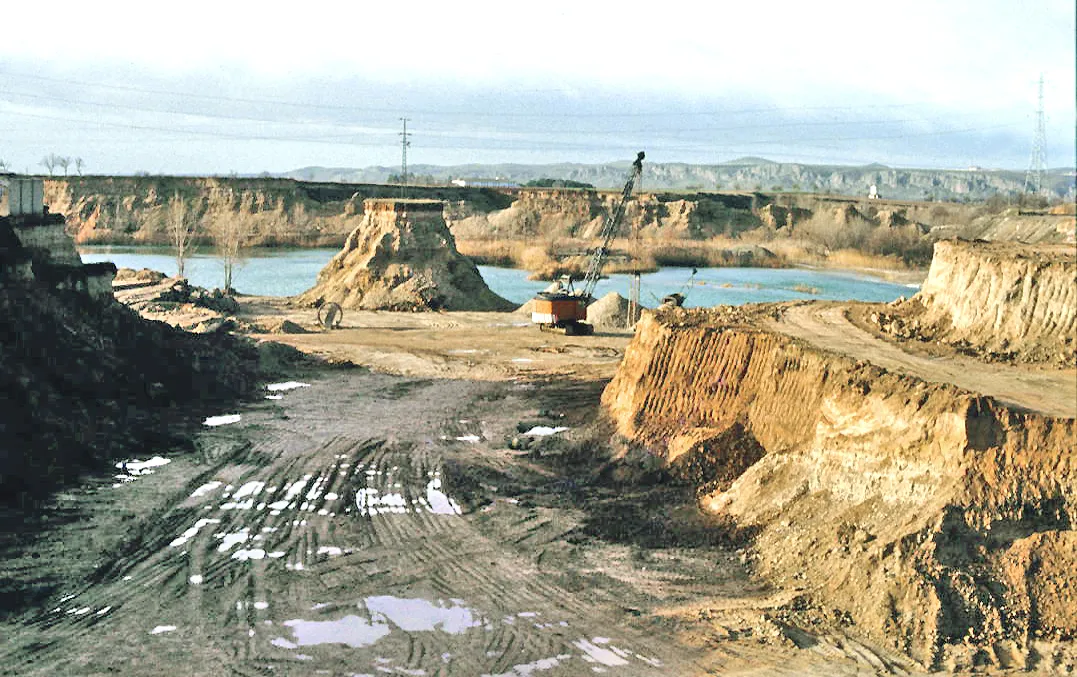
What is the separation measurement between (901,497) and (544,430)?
1173cm

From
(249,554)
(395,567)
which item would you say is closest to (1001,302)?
(395,567)

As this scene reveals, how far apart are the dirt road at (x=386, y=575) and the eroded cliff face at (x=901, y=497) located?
0.97 metres

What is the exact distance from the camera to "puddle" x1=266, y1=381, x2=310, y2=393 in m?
33.6

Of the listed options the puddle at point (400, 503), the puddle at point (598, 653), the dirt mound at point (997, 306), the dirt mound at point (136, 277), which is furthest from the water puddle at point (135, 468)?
the dirt mound at point (136, 277)

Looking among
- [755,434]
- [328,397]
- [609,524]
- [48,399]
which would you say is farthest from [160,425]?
[755,434]

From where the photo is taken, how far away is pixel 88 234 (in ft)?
336

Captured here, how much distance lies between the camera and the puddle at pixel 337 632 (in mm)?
16016

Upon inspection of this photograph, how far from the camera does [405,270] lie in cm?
5494

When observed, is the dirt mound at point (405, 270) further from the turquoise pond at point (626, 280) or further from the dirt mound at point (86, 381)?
the dirt mound at point (86, 381)

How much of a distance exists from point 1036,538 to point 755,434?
23.1 feet

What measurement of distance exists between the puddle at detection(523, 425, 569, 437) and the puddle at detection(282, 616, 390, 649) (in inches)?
452

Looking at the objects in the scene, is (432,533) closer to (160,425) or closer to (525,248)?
(160,425)

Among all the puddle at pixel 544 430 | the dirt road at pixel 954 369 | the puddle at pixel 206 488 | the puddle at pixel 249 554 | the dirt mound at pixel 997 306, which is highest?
the dirt mound at pixel 997 306

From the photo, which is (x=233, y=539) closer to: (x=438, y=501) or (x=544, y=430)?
(x=438, y=501)
